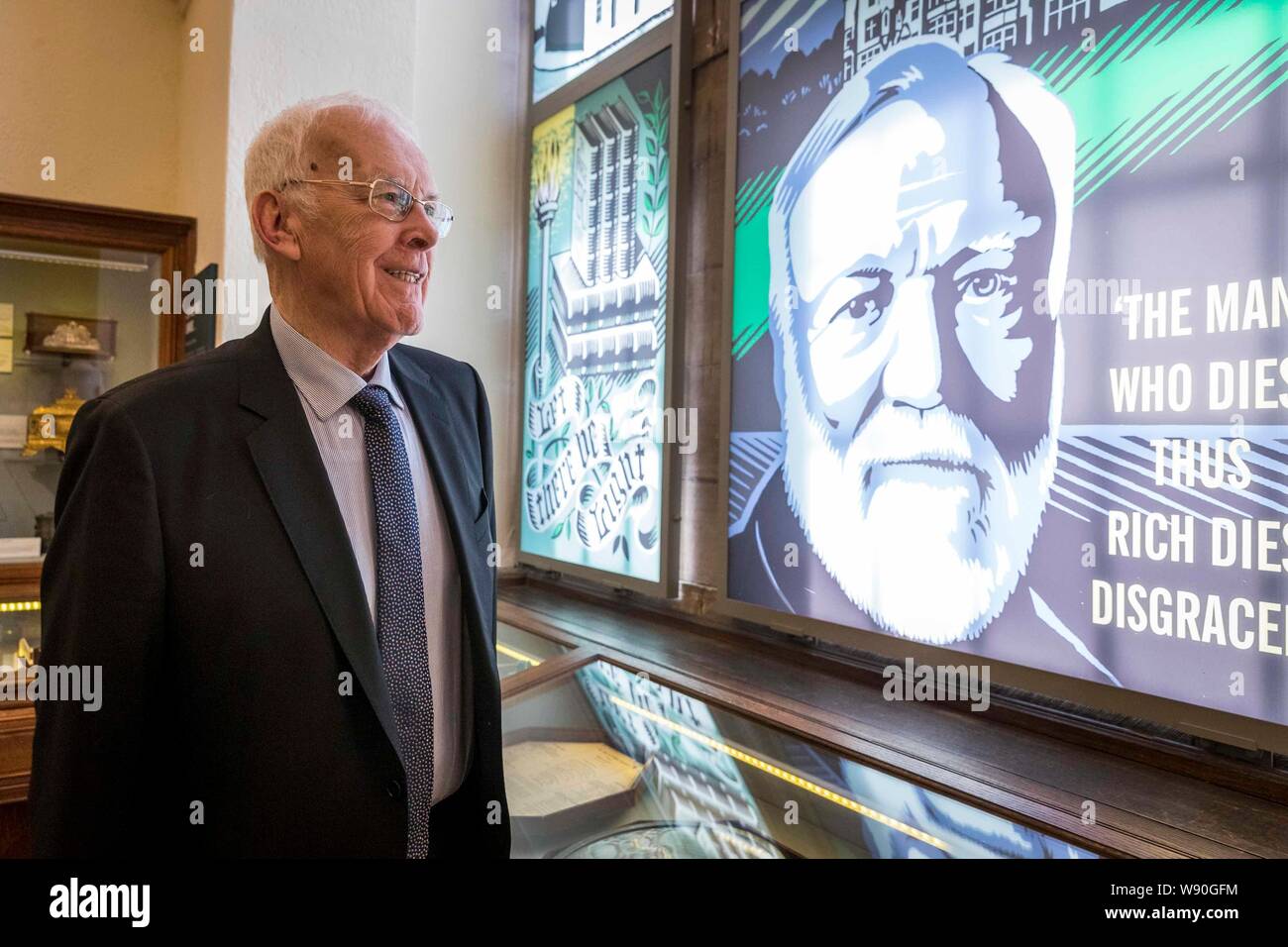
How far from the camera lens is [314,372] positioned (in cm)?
124

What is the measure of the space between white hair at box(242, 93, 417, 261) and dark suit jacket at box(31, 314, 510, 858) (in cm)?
29

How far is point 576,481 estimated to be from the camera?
13.0 feet

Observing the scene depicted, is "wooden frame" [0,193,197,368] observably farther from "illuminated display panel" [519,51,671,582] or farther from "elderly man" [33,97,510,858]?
"elderly man" [33,97,510,858]

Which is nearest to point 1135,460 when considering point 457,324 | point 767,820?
point 767,820

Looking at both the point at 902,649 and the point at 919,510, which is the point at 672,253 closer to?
the point at 919,510

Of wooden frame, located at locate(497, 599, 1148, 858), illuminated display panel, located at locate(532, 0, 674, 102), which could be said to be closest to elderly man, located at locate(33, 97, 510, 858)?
wooden frame, located at locate(497, 599, 1148, 858)

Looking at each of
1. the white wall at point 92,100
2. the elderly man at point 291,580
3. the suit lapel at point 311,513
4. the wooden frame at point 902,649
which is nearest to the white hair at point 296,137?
the elderly man at point 291,580

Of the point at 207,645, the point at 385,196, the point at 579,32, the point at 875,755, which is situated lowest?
the point at 875,755

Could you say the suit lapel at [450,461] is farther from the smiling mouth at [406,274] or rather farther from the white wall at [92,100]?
the white wall at [92,100]

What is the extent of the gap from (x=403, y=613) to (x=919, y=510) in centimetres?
154

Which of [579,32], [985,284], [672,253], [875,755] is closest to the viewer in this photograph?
[875,755]

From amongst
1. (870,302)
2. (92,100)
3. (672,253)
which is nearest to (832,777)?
(870,302)

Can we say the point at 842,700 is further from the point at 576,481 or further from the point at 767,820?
the point at 576,481

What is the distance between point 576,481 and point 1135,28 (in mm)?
2639
